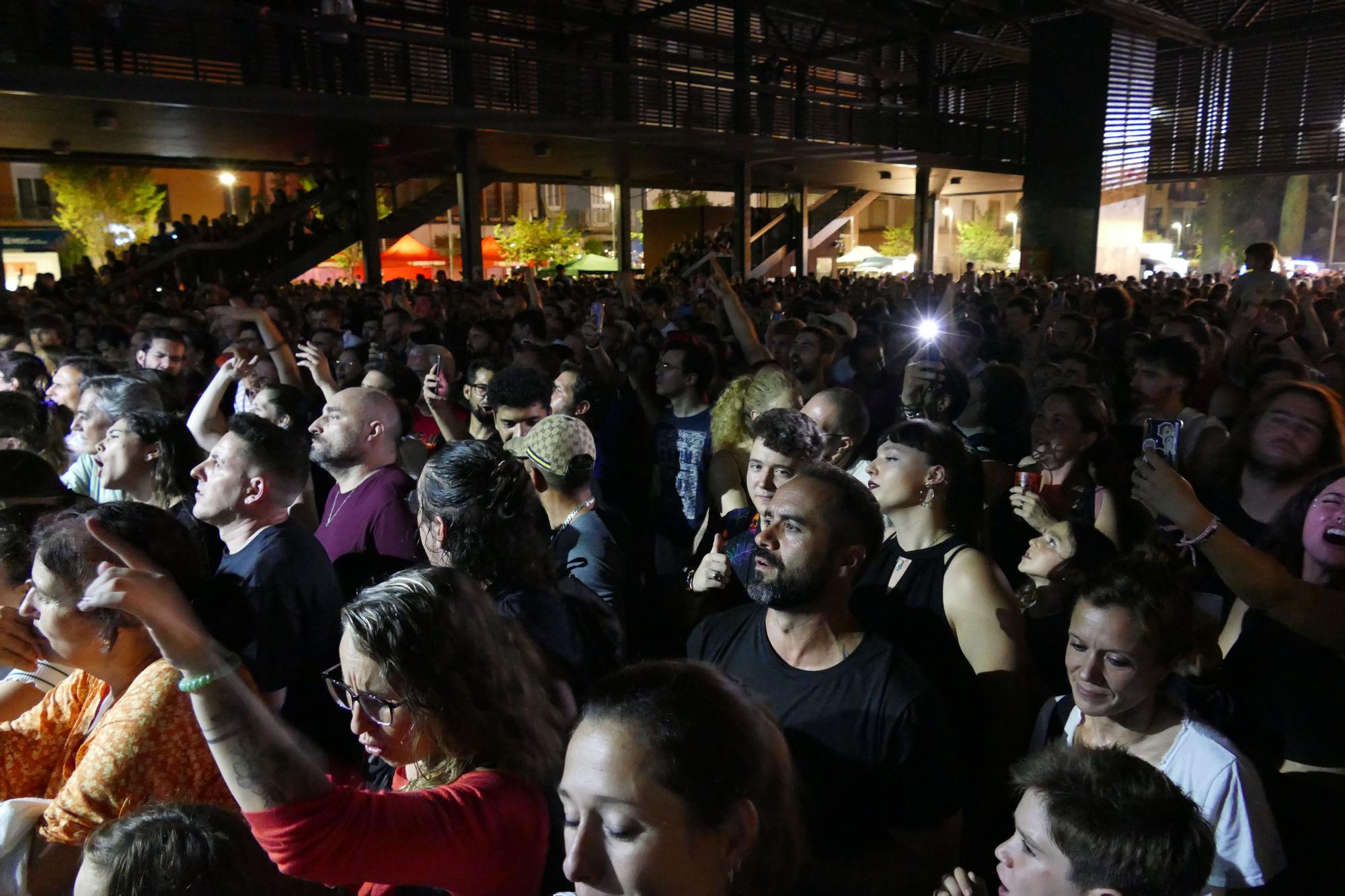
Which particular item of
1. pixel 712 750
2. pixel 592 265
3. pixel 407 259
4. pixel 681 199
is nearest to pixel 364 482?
pixel 712 750

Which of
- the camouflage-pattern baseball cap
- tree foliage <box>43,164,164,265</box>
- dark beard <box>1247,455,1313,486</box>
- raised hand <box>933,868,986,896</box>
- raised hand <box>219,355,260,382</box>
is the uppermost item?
tree foliage <box>43,164,164,265</box>

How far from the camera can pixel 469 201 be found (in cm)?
1623

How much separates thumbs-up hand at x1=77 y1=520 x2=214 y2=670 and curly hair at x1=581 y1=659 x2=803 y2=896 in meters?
0.60

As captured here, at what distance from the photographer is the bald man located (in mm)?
3504

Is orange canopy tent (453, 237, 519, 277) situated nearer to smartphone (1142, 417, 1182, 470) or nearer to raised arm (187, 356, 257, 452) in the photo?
raised arm (187, 356, 257, 452)

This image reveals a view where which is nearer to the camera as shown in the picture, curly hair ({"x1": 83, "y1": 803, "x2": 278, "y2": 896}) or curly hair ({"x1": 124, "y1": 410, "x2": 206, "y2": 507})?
curly hair ({"x1": 83, "y1": 803, "x2": 278, "y2": 896})

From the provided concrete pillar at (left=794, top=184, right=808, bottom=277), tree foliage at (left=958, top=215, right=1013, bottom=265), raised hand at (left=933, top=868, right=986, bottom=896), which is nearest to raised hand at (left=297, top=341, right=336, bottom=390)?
raised hand at (left=933, top=868, right=986, bottom=896)

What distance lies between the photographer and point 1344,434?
3.25m

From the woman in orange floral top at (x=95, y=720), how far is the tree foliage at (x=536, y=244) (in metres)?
36.2

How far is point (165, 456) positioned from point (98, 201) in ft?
112

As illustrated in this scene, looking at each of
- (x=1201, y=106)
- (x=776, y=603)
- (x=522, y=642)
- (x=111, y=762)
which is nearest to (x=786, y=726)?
(x=776, y=603)

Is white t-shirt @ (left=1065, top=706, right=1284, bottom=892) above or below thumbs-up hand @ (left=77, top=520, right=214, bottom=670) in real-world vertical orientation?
below

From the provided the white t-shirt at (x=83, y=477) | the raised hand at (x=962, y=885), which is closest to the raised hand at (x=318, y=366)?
the white t-shirt at (x=83, y=477)

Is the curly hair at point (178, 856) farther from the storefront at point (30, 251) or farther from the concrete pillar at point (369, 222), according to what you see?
the storefront at point (30, 251)
